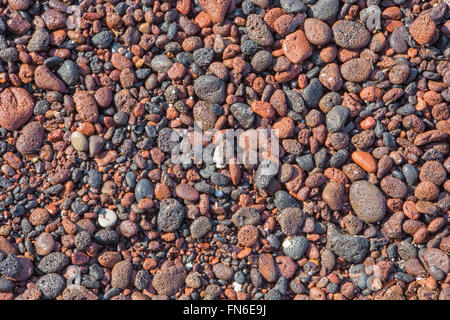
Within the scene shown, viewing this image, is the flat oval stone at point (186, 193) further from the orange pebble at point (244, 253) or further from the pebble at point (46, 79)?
the pebble at point (46, 79)

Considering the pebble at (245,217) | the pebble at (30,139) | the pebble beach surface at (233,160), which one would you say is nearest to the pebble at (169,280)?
the pebble beach surface at (233,160)

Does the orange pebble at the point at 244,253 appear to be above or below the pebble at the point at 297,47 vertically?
below

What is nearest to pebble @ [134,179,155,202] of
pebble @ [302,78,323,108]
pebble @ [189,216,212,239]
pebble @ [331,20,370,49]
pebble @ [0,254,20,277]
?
pebble @ [189,216,212,239]

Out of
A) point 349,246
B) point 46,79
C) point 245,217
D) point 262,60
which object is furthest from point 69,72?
point 349,246

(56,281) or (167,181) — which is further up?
(167,181)

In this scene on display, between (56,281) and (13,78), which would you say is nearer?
(56,281)

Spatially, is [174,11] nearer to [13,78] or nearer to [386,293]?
[13,78]

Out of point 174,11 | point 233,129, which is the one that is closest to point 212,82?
point 233,129

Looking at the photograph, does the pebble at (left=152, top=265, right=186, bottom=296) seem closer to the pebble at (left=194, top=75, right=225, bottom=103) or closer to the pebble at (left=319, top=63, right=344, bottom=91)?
the pebble at (left=194, top=75, right=225, bottom=103)

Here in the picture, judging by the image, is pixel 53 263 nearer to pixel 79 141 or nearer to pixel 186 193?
pixel 79 141
